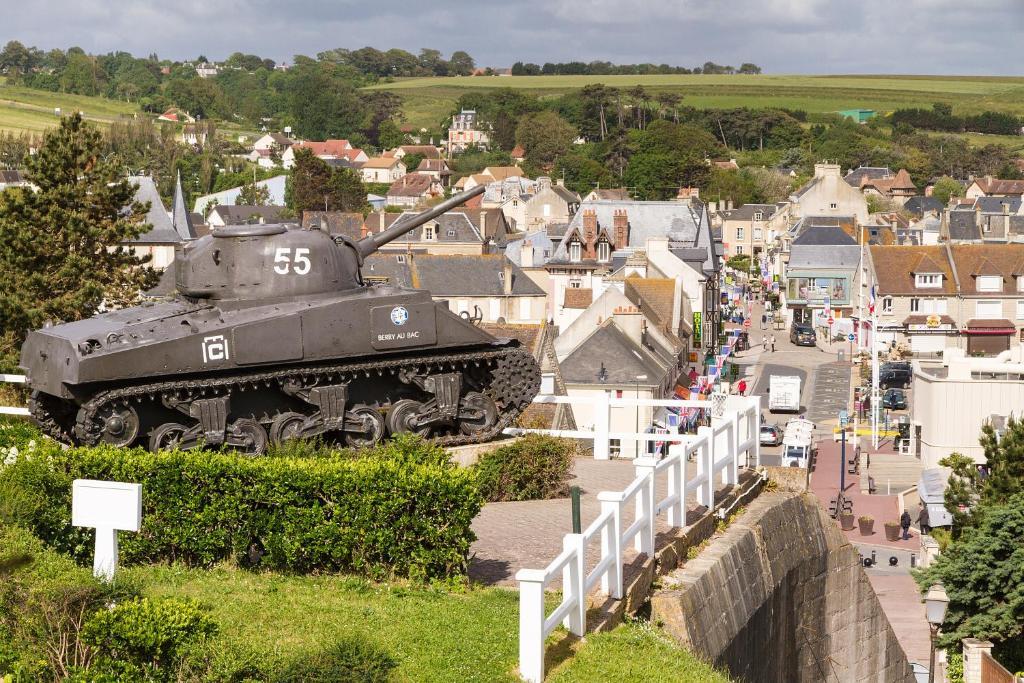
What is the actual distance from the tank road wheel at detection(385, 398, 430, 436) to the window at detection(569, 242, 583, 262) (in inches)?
2746

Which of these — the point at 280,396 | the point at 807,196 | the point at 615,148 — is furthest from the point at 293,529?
the point at 615,148

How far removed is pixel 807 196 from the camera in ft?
473

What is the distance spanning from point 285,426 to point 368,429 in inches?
44.6

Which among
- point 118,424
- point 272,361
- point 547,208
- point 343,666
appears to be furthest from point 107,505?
point 547,208

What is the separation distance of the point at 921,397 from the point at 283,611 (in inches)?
1820

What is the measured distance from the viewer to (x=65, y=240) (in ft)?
121

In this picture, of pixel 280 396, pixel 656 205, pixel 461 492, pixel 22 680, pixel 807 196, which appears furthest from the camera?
pixel 807 196

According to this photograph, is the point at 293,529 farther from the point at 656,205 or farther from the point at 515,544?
the point at 656,205

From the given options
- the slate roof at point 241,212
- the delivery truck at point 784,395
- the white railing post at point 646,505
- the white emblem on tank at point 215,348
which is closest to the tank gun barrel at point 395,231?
the white emblem on tank at point 215,348

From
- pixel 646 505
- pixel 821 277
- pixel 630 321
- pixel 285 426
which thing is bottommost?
pixel 821 277

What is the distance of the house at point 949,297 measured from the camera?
3504 inches

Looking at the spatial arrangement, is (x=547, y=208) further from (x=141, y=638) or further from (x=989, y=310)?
(x=141, y=638)

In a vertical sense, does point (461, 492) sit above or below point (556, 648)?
above

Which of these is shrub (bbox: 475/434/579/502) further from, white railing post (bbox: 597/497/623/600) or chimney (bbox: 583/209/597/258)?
chimney (bbox: 583/209/597/258)
